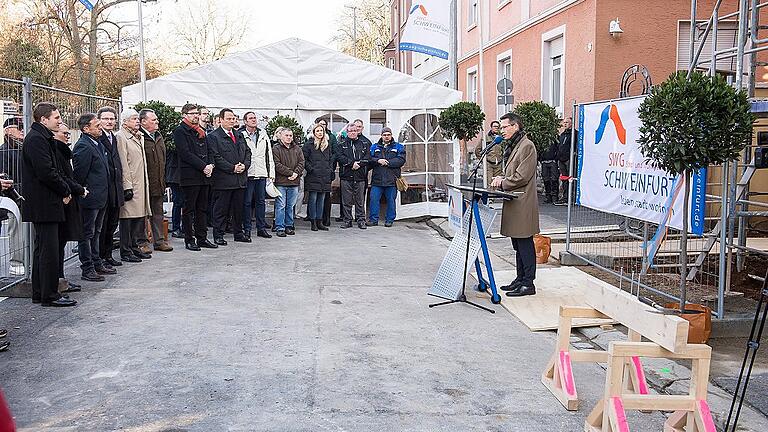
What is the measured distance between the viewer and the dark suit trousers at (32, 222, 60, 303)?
22.9 ft

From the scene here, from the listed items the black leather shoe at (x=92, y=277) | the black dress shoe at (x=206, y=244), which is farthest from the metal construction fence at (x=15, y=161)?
the black dress shoe at (x=206, y=244)

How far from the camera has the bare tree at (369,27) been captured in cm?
5828

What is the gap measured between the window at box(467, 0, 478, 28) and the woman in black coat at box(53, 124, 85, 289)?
71.7 ft

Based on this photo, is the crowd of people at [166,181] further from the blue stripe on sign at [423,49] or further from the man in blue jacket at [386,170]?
the blue stripe on sign at [423,49]

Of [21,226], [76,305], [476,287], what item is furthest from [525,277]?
[21,226]

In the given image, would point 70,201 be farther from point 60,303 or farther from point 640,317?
point 640,317

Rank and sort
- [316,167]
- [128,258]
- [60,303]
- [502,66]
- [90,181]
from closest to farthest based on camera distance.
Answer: [60,303], [90,181], [128,258], [316,167], [502,66]

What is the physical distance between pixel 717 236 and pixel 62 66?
97.6ft

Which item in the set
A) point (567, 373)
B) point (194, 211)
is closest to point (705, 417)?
point (567, 373)

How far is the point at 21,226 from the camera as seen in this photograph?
764 cm

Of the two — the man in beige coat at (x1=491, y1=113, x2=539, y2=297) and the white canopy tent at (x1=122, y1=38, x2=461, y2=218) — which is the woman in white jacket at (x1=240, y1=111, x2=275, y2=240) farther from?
the man in beige coat at (x1=491, y1=113, x2=539, y2=297)

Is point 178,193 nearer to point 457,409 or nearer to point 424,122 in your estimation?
point 424,122

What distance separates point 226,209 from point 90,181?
10.3ft

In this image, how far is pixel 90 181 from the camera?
333 inches
